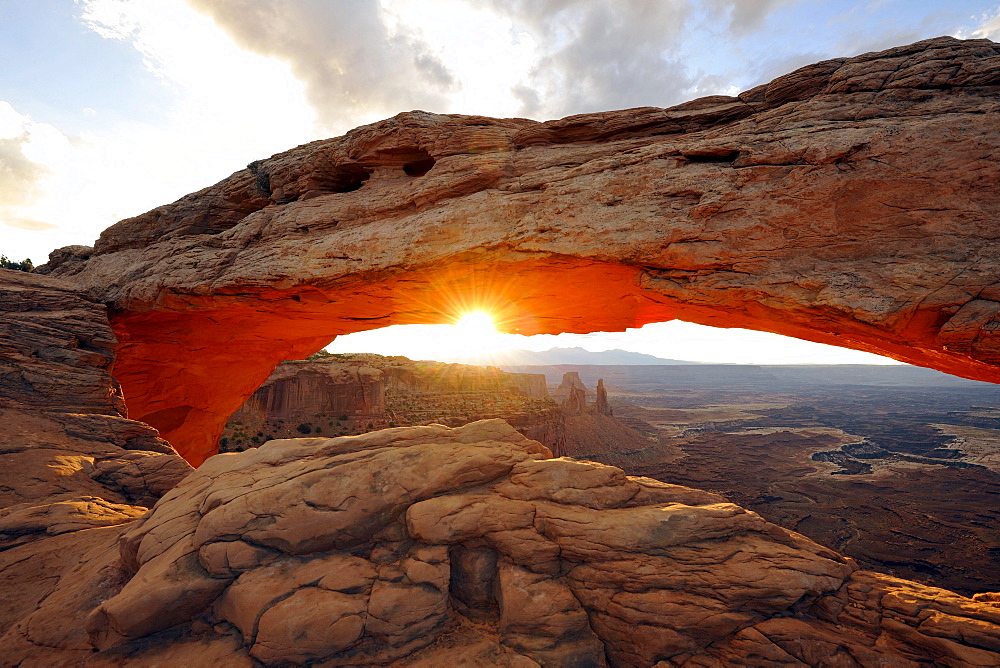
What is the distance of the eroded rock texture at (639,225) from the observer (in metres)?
7.62

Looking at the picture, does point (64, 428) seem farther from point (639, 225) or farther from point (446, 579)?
point (639, 225)

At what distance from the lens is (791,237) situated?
28.2 ft

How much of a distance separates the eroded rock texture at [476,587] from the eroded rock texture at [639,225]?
5.05 m

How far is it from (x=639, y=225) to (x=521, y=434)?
5.80m

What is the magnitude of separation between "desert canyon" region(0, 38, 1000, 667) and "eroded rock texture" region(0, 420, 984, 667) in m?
0.04

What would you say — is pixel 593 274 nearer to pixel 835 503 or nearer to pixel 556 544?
pixel 556 544

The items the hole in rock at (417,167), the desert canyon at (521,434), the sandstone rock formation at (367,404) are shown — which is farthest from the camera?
the sandstone rock formation at (367,404)

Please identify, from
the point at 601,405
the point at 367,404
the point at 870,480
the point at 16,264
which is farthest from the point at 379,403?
the point at 870,480

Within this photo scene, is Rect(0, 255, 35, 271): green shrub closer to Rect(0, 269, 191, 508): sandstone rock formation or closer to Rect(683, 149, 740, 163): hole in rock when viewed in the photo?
Rect(0, 269, 191, 508): sandstone rock formation

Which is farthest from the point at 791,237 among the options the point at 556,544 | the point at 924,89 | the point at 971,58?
the point at 556,544

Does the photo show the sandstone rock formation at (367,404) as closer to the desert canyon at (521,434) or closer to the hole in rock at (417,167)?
the desert canyon at (521,434)

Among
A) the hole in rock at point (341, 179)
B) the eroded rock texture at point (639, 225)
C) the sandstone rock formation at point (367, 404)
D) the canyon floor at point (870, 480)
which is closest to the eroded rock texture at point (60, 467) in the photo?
the eroded rock texture at point (639, 225)

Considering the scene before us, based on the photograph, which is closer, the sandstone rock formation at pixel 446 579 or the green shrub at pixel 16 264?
the sandstone rock formation at pixel 446 579

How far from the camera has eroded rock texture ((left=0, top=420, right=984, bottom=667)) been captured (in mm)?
5324
